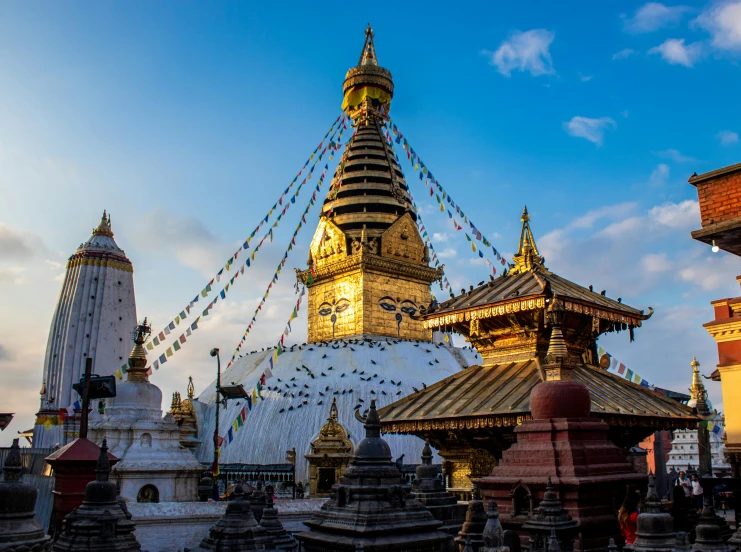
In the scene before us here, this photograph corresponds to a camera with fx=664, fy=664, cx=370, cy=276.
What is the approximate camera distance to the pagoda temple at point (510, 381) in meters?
11.3

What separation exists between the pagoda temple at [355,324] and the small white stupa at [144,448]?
14.5ft

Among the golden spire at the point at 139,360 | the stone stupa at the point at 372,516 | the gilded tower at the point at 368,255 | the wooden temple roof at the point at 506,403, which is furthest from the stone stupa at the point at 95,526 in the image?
the gilded tower at the point at 368,255

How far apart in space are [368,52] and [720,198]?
107 feet

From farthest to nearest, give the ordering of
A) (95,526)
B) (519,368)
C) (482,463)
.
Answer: (519,368) → (482,463) → (95,526)

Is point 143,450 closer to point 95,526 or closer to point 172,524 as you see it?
point 172,524

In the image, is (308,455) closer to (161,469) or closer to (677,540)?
(161,469)

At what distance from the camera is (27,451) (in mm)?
18984

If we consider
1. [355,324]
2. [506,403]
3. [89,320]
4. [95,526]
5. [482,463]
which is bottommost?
[95,526]

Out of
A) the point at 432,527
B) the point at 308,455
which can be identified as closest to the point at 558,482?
the point at 432,527

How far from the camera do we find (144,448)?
60.1 feet

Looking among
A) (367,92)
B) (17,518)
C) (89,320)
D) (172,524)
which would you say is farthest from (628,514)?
(89,320)

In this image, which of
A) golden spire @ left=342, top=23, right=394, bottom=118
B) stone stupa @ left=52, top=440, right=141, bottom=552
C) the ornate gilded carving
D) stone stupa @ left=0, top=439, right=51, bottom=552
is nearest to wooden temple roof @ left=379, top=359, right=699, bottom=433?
the ornate gilded carving

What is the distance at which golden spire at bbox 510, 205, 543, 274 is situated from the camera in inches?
612

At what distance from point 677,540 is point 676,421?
6.12 m
